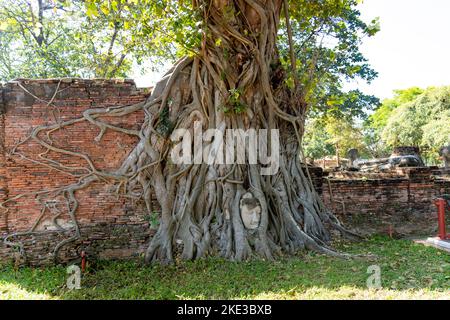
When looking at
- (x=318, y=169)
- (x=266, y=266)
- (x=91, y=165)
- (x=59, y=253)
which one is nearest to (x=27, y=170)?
(x=91, y=165)

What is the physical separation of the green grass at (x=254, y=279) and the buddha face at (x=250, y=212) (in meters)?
0.67

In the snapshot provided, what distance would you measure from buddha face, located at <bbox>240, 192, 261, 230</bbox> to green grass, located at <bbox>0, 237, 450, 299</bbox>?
67 centimetres

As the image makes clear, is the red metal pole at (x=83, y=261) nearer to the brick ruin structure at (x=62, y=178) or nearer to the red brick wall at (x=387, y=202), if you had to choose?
the brick ruin structure at (x=62, y=178)

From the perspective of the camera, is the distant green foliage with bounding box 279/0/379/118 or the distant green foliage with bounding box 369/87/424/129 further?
the distant green foliage with bounding box 369/87/424/129

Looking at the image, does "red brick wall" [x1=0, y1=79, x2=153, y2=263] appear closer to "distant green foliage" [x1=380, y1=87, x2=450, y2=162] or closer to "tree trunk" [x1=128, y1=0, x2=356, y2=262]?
"tree trunk" [x1=128, y1=0, x2=356, y2=262]

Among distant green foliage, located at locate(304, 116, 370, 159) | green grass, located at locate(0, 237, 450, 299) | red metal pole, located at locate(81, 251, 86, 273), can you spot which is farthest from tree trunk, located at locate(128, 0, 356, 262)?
distant green foliage, located at locate(304, 116, 370, 159)

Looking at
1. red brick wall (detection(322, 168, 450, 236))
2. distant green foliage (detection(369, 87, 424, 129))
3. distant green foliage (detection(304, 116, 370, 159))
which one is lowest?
red brick wall (detection(322, 168, 450, 236))

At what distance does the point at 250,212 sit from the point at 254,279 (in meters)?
1.39

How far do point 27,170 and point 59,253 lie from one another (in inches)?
54.2

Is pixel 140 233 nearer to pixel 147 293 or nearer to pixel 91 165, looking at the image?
pixel 91 165

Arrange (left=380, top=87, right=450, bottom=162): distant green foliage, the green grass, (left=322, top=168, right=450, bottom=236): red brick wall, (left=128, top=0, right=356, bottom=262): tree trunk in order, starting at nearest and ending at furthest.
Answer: the green grass < (left=128, top=0, right=356, bottom=262): tree trunk < (left=322, top=168, right=450, bottom=236): red brick wall < (left=380, top=87, right=450, bottom=162): distant green foliage

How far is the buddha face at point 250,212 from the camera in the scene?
5.47 metres

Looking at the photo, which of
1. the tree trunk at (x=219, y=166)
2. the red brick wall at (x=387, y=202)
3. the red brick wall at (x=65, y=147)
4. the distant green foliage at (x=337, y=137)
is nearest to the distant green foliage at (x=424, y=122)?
the distant green foliage at (x=337, y=137)

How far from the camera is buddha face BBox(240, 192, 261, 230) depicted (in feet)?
18.0
